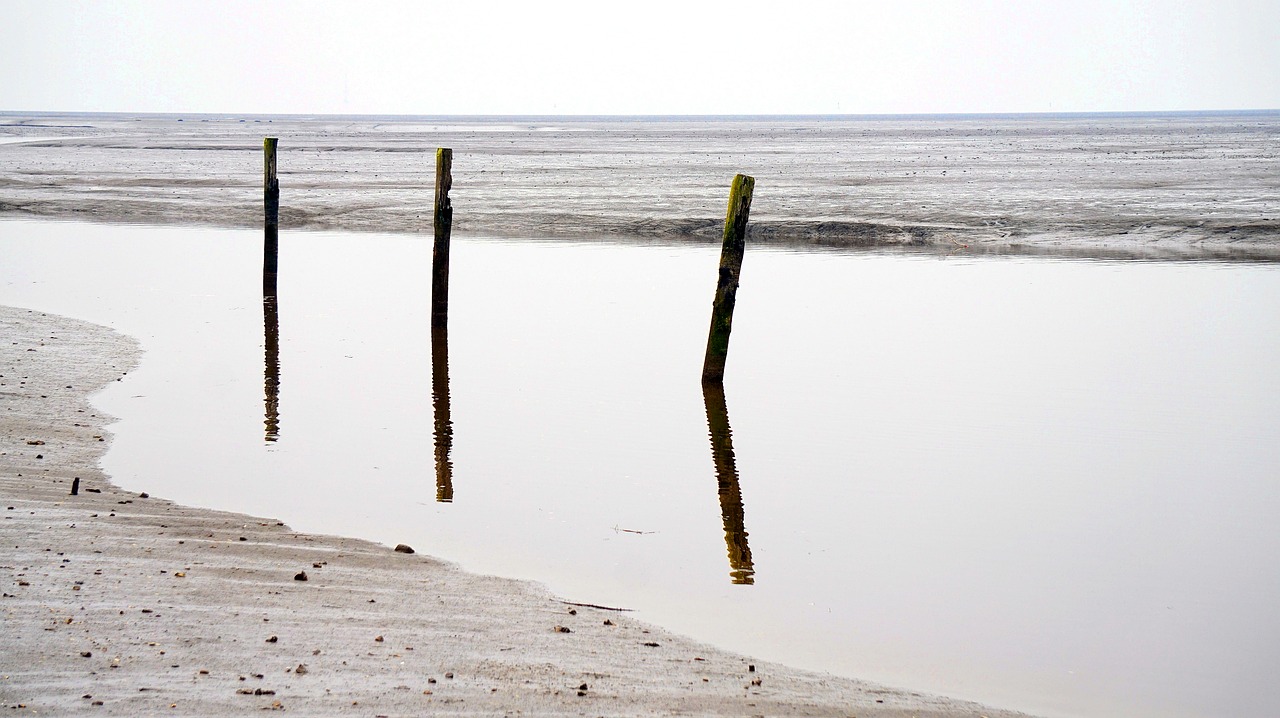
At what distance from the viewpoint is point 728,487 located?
845 centimetres

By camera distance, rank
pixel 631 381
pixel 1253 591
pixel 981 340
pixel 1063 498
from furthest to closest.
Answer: pixel 981 340 → pixel 631 381 → pixel 1063 498 → pixel 1253 591

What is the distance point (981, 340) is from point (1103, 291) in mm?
5617

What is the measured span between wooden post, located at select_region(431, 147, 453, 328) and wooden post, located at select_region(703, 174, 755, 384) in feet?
13.2

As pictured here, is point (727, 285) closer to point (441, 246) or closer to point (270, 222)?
point (441, 246)

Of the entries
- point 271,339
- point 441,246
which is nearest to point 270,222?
point 441,246

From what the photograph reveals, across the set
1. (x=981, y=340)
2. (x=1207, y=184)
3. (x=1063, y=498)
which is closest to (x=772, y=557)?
(x=1063, y=498)

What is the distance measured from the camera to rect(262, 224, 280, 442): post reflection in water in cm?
998

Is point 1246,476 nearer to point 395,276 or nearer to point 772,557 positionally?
point 772,557

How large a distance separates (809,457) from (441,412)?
11.0 ft

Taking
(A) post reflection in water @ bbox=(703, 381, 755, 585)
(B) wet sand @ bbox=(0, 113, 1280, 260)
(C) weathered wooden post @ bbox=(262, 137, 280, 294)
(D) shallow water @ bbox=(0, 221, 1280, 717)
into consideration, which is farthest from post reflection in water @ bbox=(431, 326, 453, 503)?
(B) wet sand @ bbox=(0, 113, 1280, 260)

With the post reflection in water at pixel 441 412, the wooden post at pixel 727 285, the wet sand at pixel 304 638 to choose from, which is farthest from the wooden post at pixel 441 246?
the wet sand at pixel 304 638

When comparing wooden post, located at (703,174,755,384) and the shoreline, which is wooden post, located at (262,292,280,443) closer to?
wooden post, located at (703,174,755,384)

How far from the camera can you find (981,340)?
14.6m

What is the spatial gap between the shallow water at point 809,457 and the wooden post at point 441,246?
0.44 m
